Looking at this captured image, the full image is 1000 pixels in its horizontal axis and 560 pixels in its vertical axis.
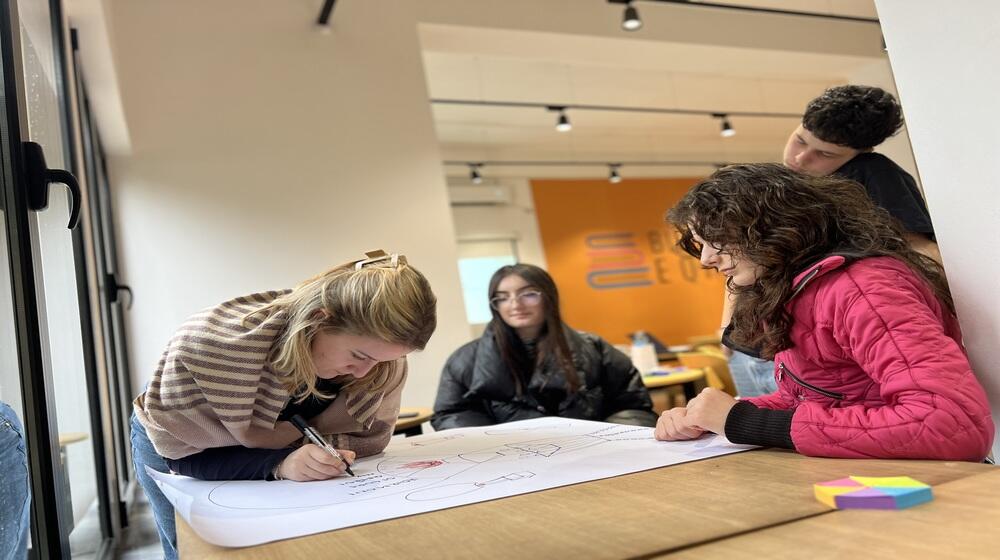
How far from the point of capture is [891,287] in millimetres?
1152

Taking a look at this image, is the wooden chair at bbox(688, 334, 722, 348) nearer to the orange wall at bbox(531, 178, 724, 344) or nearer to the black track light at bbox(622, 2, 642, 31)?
the orange wall at bbox(531, 178, 724, 344)

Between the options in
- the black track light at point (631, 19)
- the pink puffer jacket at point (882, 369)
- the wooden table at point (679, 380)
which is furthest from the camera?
the black track light at point (631, 19)

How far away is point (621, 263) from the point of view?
10.7 m

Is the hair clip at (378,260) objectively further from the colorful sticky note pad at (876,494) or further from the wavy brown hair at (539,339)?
the wavy brown hair at (539,339)

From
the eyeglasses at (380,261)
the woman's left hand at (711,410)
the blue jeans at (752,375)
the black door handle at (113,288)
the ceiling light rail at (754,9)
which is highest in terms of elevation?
the ceiling light rail at (754,9)

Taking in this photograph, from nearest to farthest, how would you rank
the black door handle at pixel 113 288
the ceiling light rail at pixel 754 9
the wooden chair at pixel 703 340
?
the black door handle at pixel 113 288 < the ceiling light rail at pixel 754 9 < the wooden chair at pixel 703 340

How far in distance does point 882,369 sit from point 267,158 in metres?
3.96

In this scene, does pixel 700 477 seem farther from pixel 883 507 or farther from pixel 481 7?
pixel 481 7

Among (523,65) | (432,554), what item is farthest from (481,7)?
(432,554)

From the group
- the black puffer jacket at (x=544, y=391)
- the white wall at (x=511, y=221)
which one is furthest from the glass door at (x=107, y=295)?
the white wall at (x=511, y=221)

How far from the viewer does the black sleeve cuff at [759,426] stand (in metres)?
1.20

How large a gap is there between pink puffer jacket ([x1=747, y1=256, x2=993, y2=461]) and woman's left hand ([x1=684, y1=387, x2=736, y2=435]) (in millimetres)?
148

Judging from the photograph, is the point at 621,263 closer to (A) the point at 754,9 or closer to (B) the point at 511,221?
(B) the point at 511,221

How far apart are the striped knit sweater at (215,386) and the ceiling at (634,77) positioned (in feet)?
12.8
